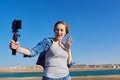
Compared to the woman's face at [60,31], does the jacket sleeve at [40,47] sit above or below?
below

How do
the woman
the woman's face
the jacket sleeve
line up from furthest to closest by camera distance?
the woman's face
the woman
the jacket sleeve

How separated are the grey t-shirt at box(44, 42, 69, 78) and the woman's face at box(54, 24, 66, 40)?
156mm

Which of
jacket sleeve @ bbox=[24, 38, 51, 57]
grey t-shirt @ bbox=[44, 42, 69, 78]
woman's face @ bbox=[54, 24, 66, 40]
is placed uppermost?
woman's face @ bbox=[54, 24, 66, 40]

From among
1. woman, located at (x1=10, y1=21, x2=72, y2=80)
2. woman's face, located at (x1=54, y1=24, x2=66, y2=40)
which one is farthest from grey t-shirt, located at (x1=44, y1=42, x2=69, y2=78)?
woman's face, located at (x1=54, y1=24, x2=66, y2=40)

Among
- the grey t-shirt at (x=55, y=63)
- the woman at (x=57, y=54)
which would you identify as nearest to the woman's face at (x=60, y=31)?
the woman at (x=57, y=54)

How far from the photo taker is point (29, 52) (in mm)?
6152

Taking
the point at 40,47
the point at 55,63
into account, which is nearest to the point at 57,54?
the point at 55,63

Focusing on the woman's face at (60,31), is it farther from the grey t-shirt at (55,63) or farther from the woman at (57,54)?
the grey t-shirt at (55,63)

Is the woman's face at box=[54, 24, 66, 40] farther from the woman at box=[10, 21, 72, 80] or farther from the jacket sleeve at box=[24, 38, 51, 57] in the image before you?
the jacket sleeve at box=[24, 38, 51, 57]

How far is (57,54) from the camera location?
6.55m

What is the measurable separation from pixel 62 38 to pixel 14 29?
3.52 ft

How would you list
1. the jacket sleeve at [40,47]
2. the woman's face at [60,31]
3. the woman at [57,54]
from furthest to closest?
the woman's face at [60,31] < the woman at [57,54] < the jacket sleeve at [40,47]

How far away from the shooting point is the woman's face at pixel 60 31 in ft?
21.6

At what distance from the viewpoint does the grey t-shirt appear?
6.48 m
